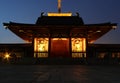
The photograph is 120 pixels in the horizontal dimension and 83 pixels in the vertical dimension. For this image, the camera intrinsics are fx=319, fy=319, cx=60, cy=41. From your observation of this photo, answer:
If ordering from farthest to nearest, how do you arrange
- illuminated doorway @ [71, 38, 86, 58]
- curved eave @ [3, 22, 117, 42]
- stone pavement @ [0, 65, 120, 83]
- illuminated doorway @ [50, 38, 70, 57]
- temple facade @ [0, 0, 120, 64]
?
1. illuminated doorway @ [50, 38, 70, 57]
2. illuminated doorway @ [71, 38, 86, 58]
3. temple facade @ [0, 0, 120, 64]
4. curved eave @ [3, 22, 117, 42]
5. stone pavement @ [0, 65, 120, 83]

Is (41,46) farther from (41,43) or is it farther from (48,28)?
(48,28)

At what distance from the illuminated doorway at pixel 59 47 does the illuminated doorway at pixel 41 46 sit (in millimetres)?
1083

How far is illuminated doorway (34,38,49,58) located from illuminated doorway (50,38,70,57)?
108 cm

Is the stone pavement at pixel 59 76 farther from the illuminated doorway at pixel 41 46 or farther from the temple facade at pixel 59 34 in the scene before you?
the illuminated doorway at pixel 41 46

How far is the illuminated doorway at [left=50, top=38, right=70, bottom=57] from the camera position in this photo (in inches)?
1869

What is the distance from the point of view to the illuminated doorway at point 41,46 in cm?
4669

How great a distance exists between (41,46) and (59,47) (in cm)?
341

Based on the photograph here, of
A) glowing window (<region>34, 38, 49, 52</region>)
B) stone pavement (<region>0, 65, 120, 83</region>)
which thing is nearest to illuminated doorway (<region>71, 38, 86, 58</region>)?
glowing window (<region>34, 38, 49, 52</region>)

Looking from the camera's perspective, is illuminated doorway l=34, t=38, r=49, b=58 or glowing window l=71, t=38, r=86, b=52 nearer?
glowing window l=71, t=38, r=86, b=52

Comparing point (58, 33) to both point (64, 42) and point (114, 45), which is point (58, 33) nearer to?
point (64, 42)

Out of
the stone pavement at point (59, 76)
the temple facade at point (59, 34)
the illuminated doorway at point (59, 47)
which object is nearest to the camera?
the stone pavement at point (59, 76)

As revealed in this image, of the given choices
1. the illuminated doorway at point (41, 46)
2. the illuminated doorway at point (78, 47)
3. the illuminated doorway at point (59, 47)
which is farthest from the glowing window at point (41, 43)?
the illuminated doorway at point (78, 47)

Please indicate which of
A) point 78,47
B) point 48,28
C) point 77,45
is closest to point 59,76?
point 48,28

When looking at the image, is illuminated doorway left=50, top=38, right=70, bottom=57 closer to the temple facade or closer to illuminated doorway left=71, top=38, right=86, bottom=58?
the temple facade
